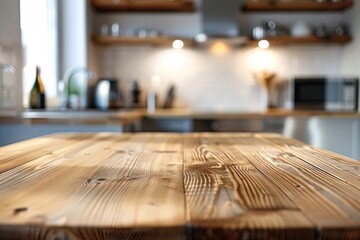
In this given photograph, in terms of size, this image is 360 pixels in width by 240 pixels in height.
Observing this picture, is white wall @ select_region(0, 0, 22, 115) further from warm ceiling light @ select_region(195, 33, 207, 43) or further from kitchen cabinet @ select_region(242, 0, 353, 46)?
kitchen cabinet @ select_region(242, 0, 353, 46)

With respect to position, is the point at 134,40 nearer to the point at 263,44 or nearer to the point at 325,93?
the point at 263,44

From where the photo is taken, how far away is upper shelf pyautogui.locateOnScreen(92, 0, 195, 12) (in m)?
3.17

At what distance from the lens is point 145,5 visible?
322 cm

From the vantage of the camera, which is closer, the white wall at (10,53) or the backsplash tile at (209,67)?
the white wall at (10,53)

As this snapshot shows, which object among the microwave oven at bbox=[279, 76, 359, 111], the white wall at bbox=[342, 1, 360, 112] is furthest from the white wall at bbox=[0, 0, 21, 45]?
the white wall at bbox=[342, 1, 360, 112]

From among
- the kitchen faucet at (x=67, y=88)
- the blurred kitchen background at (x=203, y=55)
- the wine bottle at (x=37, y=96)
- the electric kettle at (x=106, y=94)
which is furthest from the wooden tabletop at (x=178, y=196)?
the electric kettle at (x=106, y=94)

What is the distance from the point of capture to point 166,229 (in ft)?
1.38

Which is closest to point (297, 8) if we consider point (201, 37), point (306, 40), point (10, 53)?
point (306, 40)

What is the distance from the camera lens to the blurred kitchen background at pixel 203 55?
2910 millimetres

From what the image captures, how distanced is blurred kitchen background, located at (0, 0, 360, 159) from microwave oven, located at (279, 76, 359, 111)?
7cm

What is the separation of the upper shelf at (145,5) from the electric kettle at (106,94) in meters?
0.64

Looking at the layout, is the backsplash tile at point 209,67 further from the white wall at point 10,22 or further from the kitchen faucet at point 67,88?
the white wall at point 10,22

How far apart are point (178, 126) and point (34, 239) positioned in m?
2.48

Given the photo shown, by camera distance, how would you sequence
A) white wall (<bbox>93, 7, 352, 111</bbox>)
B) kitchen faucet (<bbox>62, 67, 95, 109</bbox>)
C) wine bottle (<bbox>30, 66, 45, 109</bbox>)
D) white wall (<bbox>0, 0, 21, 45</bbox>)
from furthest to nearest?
white wall (<bbox>93, 7, 352, 111</bbox>), kitchen faucet (<bbox>62, 67, 95, 109</bbox>), wine bottle (<bbox>30, 66, 45, 109</bbox>), white wall (<bbox>0, 0, 21, 45</bbox>)
